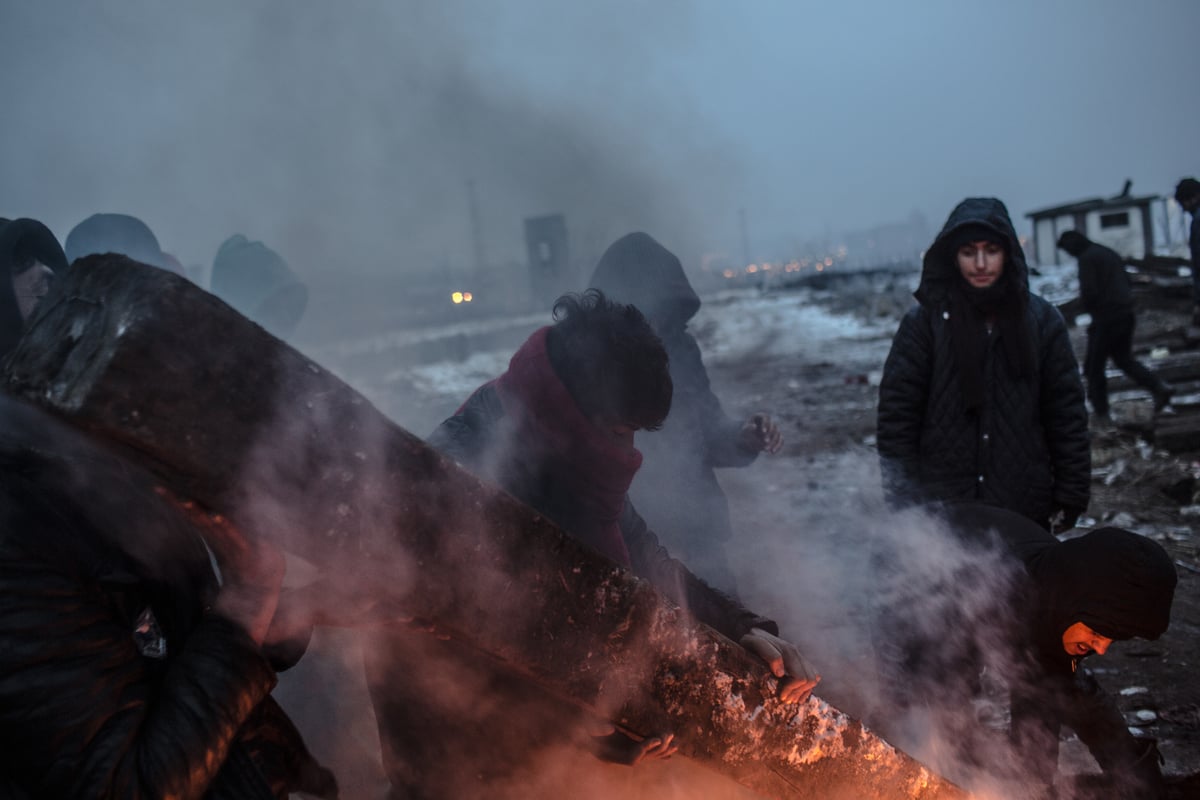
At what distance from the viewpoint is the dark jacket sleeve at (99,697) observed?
3.26 feet

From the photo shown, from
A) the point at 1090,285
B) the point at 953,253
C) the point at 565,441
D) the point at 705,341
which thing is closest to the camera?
the point at 565,441

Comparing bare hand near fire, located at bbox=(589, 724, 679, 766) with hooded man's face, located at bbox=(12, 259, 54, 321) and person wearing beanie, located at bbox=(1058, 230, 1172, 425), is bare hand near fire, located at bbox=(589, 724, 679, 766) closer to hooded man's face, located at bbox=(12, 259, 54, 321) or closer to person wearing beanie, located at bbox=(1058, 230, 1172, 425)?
hooded man's face, located at bbox=(12, 259, 54, 321)

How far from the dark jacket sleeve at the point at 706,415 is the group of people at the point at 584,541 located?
11 millimetres

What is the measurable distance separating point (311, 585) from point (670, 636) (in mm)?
760

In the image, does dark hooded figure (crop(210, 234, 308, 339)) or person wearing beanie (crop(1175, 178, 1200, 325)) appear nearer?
dark hooded figure (crop(210, 234, 308, 339))

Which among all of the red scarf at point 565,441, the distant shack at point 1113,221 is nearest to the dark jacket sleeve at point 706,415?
the red scarf at point 565,441

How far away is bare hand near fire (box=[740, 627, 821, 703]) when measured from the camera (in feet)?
5.79

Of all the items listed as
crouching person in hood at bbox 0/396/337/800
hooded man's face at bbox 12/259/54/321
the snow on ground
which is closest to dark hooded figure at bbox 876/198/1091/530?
crouching person in hood at bbox 0/396/337/800

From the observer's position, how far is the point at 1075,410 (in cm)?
307

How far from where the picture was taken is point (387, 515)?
1223 millimetres

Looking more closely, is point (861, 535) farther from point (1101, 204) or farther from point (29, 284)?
point (1101, 204)

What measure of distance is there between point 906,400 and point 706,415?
2.95 ft

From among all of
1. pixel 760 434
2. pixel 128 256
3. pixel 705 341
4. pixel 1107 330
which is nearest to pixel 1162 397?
pixel 1107 330

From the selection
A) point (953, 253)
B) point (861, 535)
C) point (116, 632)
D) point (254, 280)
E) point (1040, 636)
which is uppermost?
point (254, 280)
